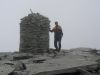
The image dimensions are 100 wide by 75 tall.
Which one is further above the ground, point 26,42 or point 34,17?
point 34,17

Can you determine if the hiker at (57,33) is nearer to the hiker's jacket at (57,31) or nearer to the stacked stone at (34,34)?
the hiker's jacket at (57,31)

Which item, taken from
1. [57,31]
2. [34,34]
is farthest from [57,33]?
[34,34]

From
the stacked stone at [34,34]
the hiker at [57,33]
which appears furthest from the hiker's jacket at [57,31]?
the stacked stone at [34,34]

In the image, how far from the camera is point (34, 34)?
1959 cm

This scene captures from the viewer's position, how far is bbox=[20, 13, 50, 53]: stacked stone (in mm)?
19484

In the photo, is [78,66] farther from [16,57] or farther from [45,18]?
[45,18]

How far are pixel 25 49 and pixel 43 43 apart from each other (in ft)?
4.16

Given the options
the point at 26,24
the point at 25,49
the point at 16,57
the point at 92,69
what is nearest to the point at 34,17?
the point at 26,24

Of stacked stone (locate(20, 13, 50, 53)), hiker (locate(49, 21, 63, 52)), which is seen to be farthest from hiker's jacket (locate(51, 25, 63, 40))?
stacked stone (locate(20, 13, 50, 53))

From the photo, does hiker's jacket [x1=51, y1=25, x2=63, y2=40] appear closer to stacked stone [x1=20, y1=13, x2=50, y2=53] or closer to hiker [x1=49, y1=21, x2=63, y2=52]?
hiker [x1=49, y1=21, x2=63, y2=52]

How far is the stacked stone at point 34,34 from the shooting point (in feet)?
63.9

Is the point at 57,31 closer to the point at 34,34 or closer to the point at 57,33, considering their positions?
the point at 57,33

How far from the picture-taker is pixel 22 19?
20266mm

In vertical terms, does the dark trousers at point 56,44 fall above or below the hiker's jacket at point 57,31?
below
